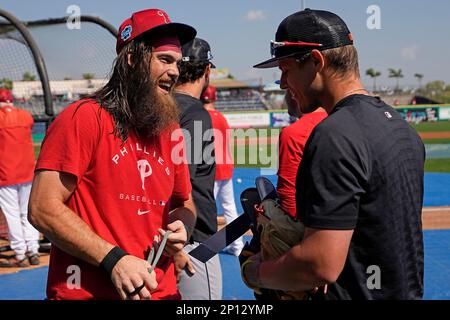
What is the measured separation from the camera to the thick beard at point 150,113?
7.73 ft

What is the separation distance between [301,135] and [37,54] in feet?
15.4

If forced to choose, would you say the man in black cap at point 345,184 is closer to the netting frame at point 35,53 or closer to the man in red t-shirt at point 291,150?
the man in red t-shirt at point 291,150

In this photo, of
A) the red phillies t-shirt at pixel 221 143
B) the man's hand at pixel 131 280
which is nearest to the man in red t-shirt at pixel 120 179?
the man's hand at pixel 131 280

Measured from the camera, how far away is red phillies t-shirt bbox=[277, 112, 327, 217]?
4227mm

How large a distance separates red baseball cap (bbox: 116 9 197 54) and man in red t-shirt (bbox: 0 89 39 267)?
5.11 m

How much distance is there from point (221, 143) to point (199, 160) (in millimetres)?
3291

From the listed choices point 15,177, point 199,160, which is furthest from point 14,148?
point 199,160

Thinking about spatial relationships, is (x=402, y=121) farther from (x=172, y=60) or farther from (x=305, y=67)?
(x=172, y=60)

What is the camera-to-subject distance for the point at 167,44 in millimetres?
2494

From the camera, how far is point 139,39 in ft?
8.00

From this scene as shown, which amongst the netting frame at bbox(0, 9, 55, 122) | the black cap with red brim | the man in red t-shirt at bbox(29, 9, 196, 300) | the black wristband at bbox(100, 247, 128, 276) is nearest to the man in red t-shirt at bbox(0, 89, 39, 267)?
the netting frame at bbox(0, 9, 55, 122)

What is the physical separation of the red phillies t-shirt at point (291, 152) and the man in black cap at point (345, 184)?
2.10 meters
